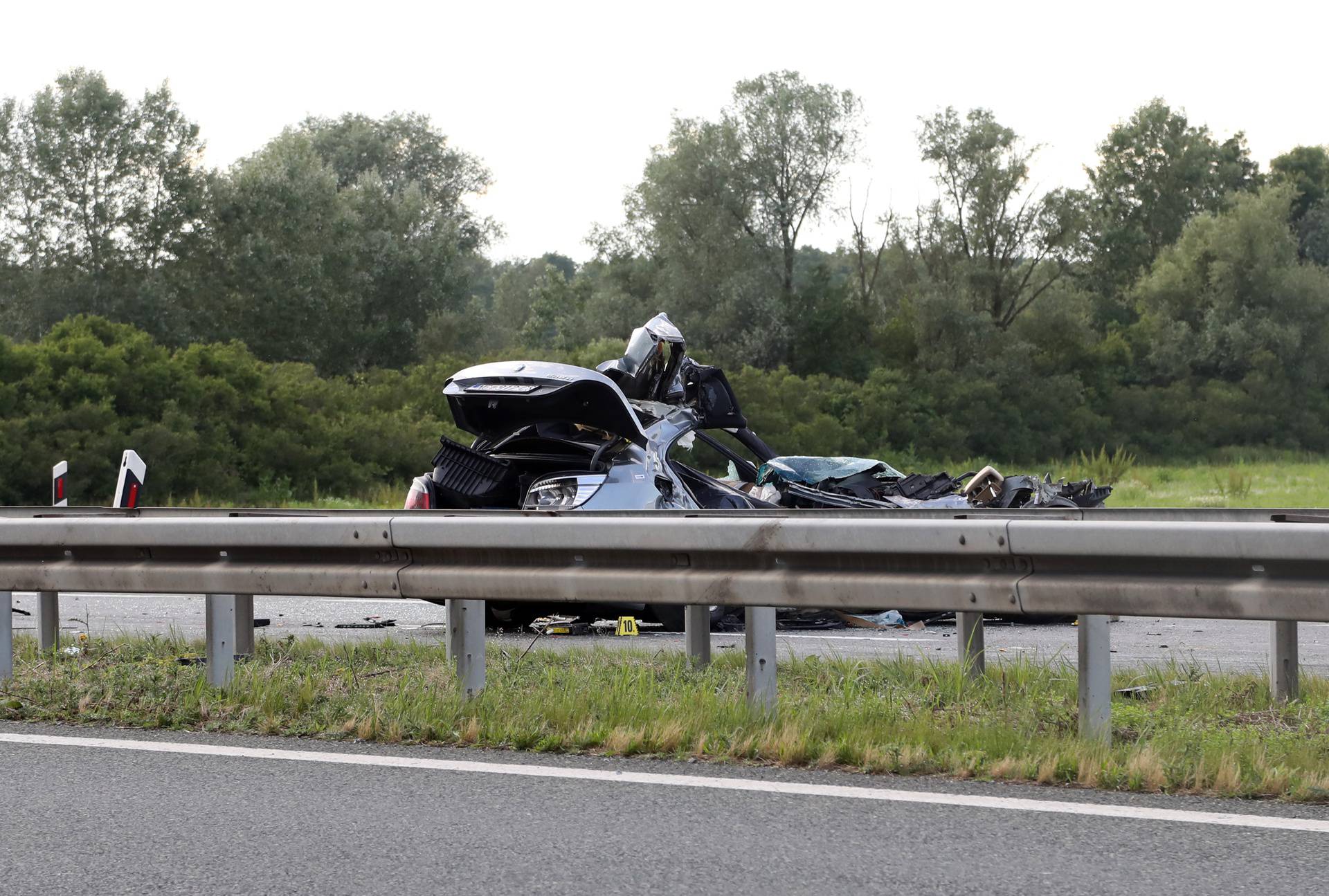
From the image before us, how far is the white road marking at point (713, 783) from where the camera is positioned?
4477mm

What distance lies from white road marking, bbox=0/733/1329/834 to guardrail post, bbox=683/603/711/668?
1646 millimetres

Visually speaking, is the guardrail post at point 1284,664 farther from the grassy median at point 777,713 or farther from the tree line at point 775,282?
the tree line at point 775,282

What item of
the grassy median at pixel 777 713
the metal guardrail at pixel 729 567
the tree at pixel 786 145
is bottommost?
the grassy median at pixel 777 713

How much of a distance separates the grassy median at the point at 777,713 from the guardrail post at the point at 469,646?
67 mm

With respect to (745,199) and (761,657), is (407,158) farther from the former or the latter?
(761,657)

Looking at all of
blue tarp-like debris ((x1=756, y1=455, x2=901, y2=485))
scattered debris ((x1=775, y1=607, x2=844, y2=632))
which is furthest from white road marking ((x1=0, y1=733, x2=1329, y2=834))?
blue tarp-like debris ((x1=756, y1=455, x2=901, y2=485))

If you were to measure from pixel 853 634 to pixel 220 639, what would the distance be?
442cm

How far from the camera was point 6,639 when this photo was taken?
686 centimetres

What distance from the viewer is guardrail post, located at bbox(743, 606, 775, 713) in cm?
574

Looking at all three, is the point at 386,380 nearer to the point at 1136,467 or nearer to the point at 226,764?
the point at 1136,467

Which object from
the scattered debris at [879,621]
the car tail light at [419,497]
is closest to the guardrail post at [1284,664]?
the scattered debris at [879,621]

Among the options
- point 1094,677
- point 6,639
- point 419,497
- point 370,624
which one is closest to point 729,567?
point 1094,677

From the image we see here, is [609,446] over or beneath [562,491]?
over

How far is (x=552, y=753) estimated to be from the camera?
557 cm
